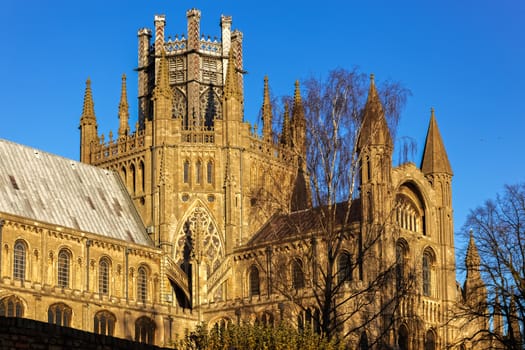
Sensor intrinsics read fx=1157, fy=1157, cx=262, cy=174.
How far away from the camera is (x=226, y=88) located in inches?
3442

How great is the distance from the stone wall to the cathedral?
36263mm

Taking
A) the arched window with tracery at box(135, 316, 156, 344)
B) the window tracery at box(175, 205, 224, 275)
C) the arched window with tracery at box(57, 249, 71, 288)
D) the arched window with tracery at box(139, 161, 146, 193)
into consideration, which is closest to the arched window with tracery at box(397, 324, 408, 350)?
the window tracery at box(175, 205, 224, 275)

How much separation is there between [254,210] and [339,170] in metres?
30.7

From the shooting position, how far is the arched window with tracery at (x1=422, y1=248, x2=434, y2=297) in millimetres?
81931

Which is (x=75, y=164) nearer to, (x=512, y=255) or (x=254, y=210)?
(x=254, y=210)

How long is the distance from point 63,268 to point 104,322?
447cm

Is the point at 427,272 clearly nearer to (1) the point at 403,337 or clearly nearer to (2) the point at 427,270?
(2) the point at 427,270

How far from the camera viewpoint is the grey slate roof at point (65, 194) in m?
77.0

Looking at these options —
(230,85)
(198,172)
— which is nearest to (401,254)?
(198,172)

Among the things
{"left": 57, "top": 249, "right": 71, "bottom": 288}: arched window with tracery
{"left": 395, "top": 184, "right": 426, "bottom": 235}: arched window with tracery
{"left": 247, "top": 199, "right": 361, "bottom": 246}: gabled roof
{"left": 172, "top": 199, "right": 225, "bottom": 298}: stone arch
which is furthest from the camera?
{"left": 172, "top": 199, "right": 225, "bottom": 298}: stone arch

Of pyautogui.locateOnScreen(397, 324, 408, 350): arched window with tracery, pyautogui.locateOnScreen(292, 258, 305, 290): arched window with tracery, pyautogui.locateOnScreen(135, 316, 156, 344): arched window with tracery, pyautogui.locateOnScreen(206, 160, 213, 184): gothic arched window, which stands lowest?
pyautogui.locateOnScreen(397, 324, 408, 350): arched window with tracery

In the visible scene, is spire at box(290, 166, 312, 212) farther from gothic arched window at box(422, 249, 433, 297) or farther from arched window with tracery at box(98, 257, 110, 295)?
gothic arched window at box(422, 249, 433, 297)

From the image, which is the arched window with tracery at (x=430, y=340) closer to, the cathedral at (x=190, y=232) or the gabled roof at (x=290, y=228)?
the cathedral at (x=190, y=232)

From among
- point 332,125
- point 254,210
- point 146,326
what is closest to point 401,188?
point 254,210
